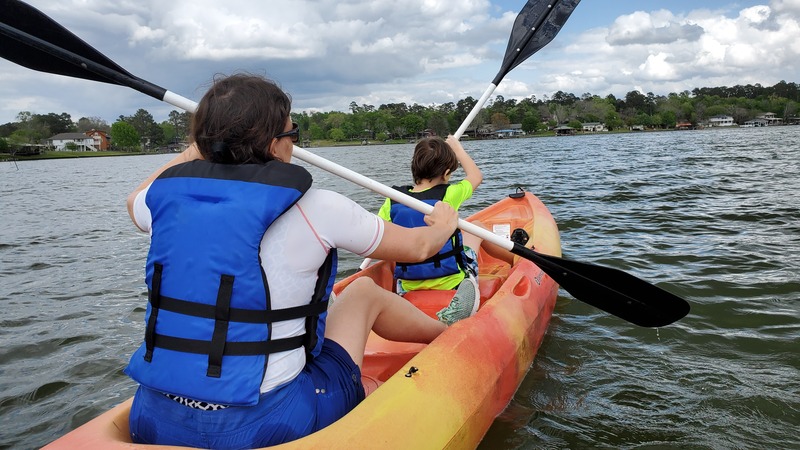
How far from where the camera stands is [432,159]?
3.68 meters

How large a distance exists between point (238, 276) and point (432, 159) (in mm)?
2154

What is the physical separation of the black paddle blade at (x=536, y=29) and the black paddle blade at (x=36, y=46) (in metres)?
3.96

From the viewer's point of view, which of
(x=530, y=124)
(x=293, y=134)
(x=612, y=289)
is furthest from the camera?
(x=530, y=124)

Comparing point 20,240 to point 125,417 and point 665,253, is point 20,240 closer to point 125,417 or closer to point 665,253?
point 125,417

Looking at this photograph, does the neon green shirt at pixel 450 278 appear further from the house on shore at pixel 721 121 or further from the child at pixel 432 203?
the house on shore at pixel 721 121

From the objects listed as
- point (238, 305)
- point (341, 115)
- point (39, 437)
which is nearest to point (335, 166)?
point (238, 305)

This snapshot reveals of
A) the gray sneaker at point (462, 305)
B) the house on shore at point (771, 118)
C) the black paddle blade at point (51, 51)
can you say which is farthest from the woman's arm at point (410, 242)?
the house on shore at point (771, 118)

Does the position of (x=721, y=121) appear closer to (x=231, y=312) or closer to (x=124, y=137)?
(x=124, y=137)

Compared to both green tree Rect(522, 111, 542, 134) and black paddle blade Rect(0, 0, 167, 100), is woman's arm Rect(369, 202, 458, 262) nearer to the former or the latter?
black paddle blade Rect(0, 0, 167, 100)

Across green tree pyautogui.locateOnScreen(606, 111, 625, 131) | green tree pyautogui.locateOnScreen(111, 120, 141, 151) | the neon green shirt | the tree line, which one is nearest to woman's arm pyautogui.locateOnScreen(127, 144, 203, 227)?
the neon green shirt

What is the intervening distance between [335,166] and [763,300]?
14.0ft

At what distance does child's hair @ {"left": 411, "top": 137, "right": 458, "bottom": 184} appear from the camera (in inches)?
145

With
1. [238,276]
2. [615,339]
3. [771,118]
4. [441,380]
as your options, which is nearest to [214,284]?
[238,276]

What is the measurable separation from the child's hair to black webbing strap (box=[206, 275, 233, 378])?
7.05 ft
